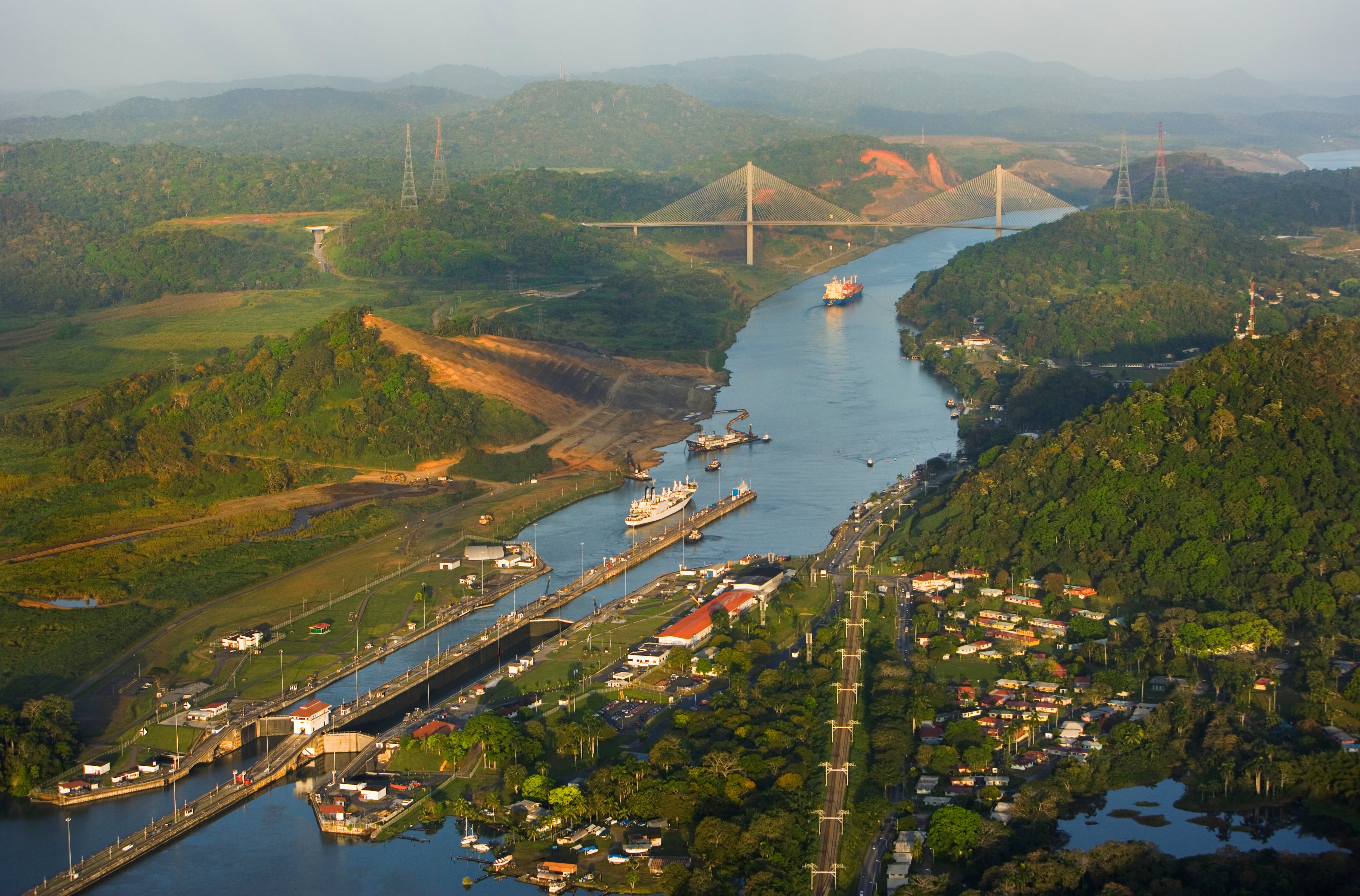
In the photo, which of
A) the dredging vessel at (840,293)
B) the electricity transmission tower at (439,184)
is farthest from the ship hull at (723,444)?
the electricity transmission tower at (439,184)

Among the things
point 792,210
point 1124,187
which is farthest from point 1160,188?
point 792,210

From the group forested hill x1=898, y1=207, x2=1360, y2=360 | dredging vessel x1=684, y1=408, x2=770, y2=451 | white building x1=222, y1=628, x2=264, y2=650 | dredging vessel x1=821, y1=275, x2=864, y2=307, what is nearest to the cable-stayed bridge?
dredging vessel x1=821, y1=275, x2=864, y2=307

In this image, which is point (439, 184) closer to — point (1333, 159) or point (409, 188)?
point (409, 188)

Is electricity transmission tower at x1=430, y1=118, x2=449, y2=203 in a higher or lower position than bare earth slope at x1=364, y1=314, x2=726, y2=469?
higher

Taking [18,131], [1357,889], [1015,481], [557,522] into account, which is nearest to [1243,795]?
[1357,889]

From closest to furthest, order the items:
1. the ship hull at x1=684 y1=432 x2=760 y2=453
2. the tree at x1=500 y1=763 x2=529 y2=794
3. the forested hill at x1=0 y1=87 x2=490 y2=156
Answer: the tree at x1=500 y1=763 x2=529 y2=794, the ship hull at x1=684 y1=432 x2=760 y2=453, the forested hill at x1=0 y1=87 x2=490 y2=156

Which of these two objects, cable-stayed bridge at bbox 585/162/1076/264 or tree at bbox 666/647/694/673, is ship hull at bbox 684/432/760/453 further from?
cable-stayed bridge at bbox 585/162/1076/264
